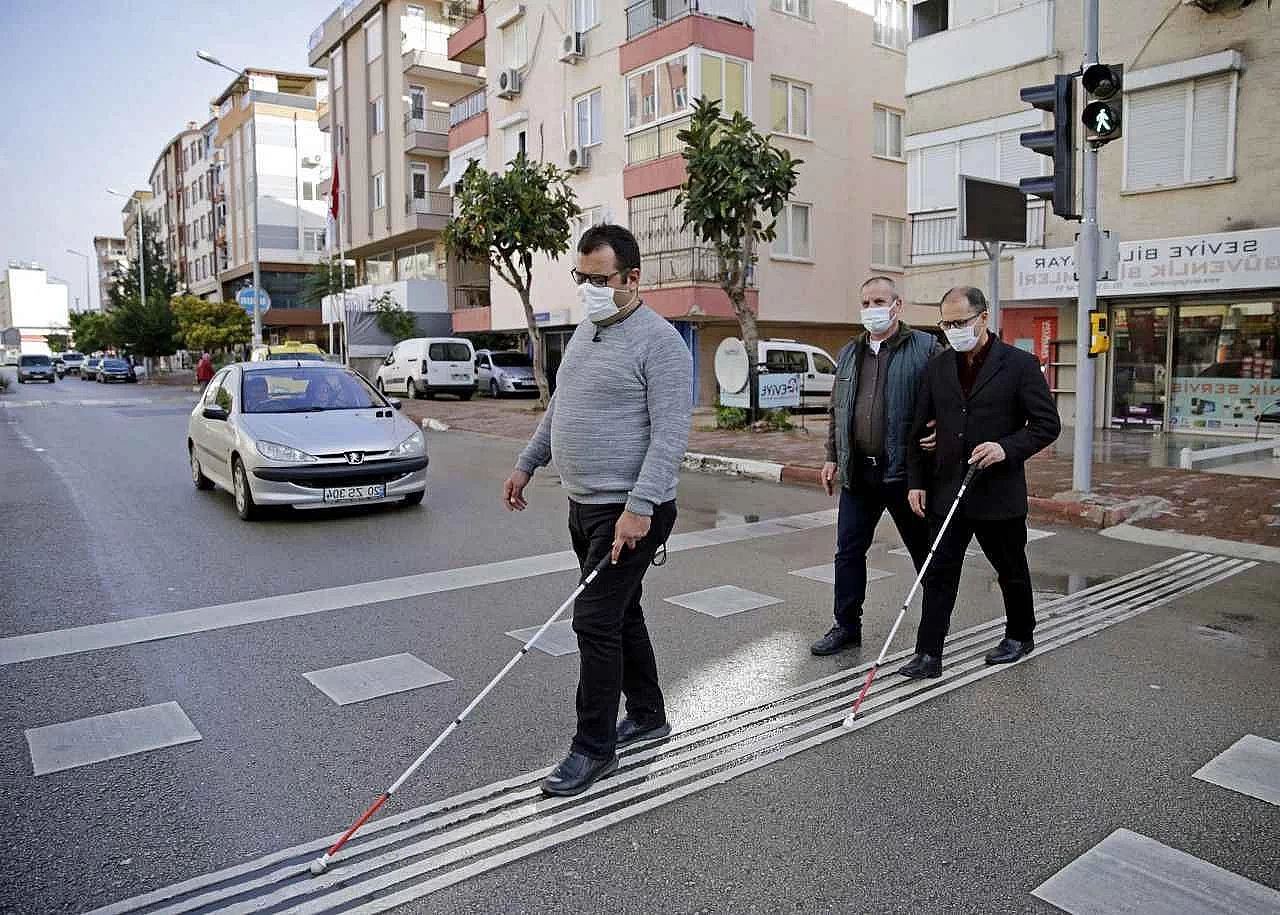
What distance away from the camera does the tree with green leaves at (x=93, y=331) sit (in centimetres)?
5717

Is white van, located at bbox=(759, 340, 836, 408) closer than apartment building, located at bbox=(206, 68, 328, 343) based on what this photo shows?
Yes

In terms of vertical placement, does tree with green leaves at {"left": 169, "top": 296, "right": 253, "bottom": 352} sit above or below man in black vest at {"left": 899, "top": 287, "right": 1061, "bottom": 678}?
above

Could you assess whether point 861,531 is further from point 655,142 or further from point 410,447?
point 655,142

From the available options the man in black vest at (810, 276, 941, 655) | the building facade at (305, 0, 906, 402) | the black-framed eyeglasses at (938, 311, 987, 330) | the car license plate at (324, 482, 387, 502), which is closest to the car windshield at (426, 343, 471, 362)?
the building facade at (305, 0, 906, 402)

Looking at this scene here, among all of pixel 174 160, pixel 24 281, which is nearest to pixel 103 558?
pixel 174 160

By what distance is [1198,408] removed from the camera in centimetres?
1744

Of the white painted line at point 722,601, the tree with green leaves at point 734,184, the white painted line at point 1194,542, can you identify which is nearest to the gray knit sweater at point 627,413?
the white painted line at point 722,601

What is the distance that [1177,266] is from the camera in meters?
16.1

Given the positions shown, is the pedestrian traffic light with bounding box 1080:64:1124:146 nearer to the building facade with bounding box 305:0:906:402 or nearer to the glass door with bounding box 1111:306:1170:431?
the glass door with bounding box 1111:306:1170:431

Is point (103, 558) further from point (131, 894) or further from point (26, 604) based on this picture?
point (131, 894)

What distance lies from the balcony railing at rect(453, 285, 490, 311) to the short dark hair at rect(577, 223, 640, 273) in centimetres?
3626

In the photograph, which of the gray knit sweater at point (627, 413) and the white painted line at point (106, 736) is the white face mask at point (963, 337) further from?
the white painted line at point (106, 736)

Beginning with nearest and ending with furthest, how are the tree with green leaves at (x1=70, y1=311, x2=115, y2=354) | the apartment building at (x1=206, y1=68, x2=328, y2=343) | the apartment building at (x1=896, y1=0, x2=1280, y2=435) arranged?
the apartment building at (x1=896, y1=0, x2=1280, y2=435), the tree with green leaves at (x1=70, y1=311, x2=115, y2=354), the apartment building at (x1=206, y1=68, x2=328, y2=343)

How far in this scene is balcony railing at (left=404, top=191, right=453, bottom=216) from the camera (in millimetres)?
39644
